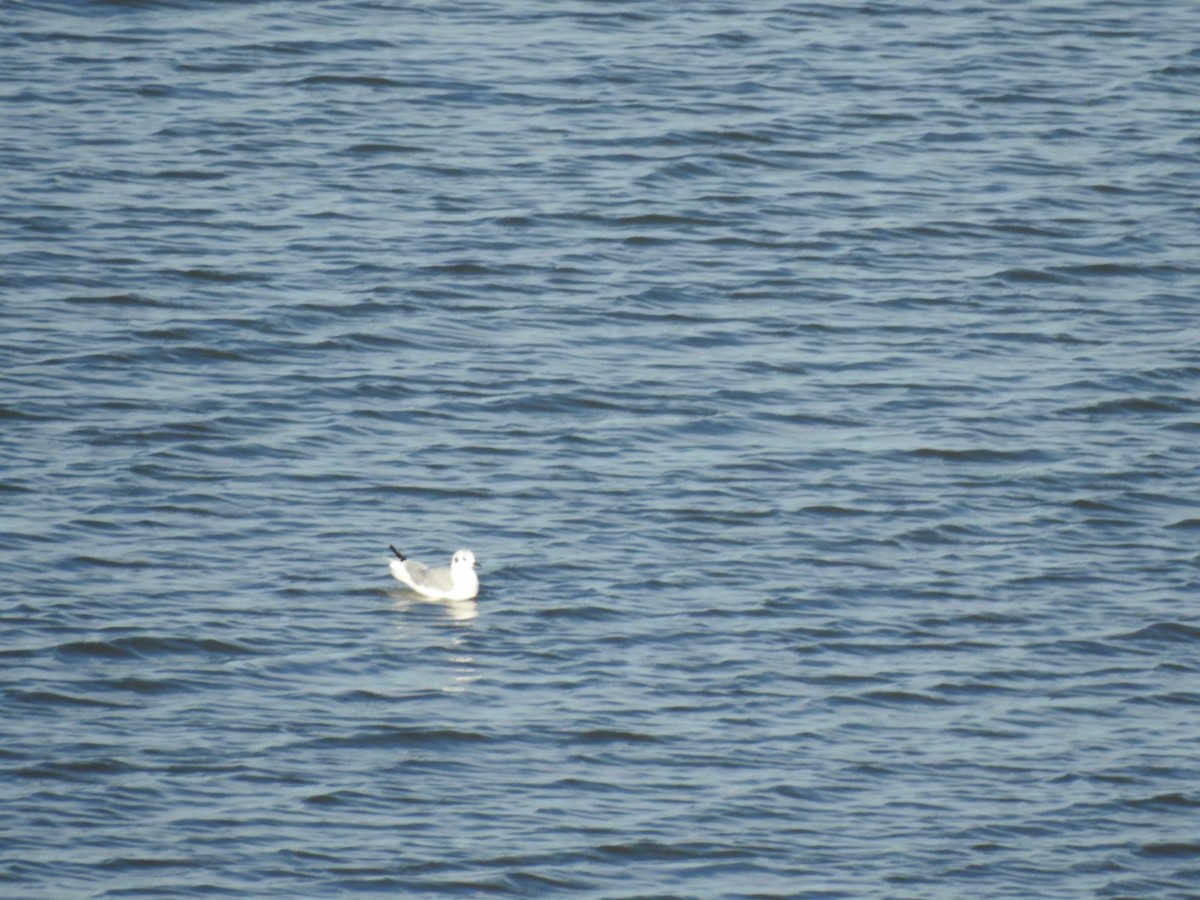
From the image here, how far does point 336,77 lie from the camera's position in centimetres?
2544

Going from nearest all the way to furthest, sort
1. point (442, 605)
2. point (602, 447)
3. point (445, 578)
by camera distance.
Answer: point (445, 578), point (442, 605), point (602, 447)

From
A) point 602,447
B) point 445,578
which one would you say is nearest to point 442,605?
point 445,578

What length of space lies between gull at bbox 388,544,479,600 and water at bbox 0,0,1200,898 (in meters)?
0.19

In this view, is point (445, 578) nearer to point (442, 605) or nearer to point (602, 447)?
point (442, 605)

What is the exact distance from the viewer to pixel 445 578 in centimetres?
1439

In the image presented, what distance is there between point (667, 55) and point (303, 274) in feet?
26.3

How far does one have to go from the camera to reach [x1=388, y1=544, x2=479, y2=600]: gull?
14.3 m

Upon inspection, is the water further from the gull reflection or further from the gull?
the gull

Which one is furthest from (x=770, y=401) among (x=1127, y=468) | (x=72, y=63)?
(x=72, y=63)

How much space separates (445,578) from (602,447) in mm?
3274

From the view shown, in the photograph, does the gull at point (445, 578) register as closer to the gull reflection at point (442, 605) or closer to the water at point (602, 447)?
the gull reflection at point (442, 605)

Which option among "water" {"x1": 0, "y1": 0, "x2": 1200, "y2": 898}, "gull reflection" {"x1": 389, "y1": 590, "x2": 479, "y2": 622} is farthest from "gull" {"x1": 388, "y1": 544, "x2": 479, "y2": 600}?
"water" {"x1": 0, "y1": 0, "x2": 1200, "y2": 898}

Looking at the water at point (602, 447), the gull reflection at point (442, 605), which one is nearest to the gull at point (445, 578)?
the gull reflection at point (442, 605)

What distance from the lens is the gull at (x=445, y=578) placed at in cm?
1432
